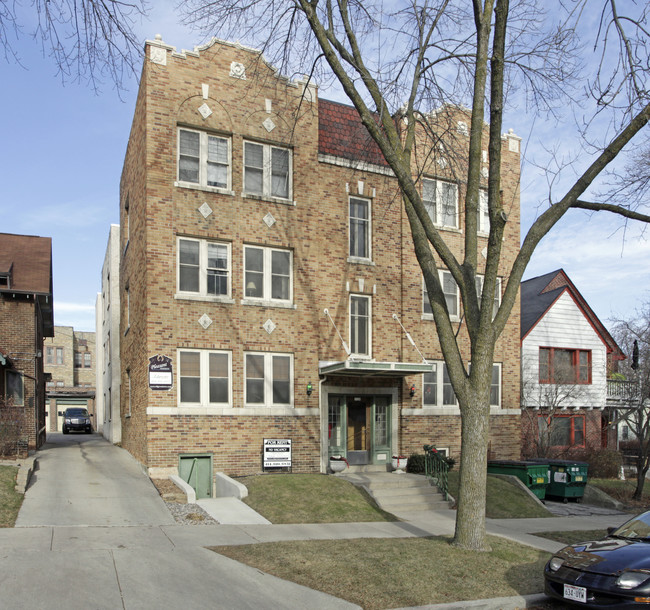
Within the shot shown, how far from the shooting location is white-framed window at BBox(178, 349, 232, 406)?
1703 cm

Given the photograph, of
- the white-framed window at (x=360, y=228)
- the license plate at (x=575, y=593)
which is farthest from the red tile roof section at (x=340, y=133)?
the license plate at (x=575, y=593)

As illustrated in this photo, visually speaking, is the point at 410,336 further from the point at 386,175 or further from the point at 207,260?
the point at 207,260

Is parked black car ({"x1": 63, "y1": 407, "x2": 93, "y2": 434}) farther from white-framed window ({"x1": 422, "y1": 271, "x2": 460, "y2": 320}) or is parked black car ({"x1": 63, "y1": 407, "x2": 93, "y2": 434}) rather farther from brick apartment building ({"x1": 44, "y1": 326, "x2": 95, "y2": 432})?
white-framed window ({"x1": 422, "y1": 271, "x2": 460, "y2": 320})

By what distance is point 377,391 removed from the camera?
19.8m

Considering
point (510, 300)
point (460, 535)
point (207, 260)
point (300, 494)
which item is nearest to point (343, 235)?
point (207, 260)

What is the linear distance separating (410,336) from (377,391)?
2012 millimetres

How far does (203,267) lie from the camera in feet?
57.8

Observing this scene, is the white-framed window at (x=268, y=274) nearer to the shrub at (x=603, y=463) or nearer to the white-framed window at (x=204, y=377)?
the white-framed window at (x=204, y=377)

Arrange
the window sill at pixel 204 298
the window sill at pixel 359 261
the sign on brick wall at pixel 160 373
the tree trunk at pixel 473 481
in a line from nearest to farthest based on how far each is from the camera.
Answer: the tree trunk at pixel 473 481, the sign on brick wall at pixel 160 373, the window sill at pixel 204 298, the window sill at pixel 359 261

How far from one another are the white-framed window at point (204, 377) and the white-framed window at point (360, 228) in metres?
5.25

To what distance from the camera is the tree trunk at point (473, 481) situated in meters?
10.3

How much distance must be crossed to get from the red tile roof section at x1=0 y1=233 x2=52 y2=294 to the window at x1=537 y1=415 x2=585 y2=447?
20226 mm

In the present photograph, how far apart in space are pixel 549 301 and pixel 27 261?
21743mm

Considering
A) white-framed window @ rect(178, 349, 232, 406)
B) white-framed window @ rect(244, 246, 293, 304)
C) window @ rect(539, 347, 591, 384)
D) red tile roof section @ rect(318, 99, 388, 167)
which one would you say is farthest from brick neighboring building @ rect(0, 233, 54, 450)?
window @ rect(539, 347, 591, 384)
